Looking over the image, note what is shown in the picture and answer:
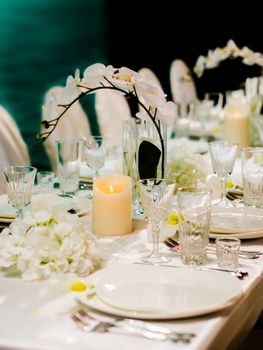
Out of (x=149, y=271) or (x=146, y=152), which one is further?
(x=146, y=152)

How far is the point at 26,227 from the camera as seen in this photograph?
1.48 metres

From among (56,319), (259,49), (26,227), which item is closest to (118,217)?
(26,227)

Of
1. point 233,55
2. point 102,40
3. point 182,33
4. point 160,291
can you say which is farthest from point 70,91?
point 182,33

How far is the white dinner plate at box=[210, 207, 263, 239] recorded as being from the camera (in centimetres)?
170

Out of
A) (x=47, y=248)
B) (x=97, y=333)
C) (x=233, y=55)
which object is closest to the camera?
(x=97, y=333)

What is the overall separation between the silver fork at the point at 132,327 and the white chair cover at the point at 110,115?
2.66 metres

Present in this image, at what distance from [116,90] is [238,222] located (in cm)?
49

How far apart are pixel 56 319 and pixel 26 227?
0.33 metres

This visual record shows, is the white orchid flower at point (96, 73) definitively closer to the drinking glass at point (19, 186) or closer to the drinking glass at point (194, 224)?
the drinking glass at point (19, 186)

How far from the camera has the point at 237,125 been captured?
335 centimetres

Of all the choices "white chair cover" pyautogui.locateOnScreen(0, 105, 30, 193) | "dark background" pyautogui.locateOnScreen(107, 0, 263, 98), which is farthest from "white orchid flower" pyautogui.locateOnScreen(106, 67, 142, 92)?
"dark background" pyautogui.locateOnScreen(107, 0, 263, 98)

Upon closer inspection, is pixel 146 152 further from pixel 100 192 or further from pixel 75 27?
pixel 75 27

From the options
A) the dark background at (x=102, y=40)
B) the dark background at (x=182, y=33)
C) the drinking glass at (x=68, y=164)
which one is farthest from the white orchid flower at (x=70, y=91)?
the dark background at (x=182, y=33)

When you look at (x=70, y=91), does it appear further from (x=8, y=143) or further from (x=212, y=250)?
(x=8, y=143)
